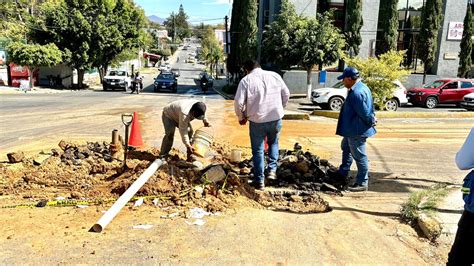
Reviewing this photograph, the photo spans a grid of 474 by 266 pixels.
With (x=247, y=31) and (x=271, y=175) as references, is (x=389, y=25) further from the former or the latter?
(x=271, y=175)

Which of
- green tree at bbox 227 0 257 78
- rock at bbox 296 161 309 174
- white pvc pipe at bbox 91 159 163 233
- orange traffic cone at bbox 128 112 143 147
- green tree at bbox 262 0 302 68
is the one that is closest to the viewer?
white pvc pipe at bbox 91 159 163 233

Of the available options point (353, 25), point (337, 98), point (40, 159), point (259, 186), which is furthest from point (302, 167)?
point (353, 25)

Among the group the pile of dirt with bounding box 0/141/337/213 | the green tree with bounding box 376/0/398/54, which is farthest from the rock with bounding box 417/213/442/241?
the green tree with bounding box 376/0/398/54

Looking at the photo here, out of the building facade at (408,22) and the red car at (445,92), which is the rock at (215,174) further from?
the building facade at (408,22)

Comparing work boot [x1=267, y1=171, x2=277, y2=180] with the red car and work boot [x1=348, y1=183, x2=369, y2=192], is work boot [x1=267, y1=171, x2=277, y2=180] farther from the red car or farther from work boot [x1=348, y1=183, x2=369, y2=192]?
the red car

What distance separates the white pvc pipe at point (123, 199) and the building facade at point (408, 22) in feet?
83.1

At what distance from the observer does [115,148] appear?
7465 mm

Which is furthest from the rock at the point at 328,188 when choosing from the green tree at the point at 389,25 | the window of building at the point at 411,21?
the window of building at the point at 411,21

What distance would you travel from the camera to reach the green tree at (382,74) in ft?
56.4

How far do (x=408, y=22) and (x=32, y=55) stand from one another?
28.2 metres

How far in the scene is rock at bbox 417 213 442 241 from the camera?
448 centimetres

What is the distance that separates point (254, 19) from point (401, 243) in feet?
92.7

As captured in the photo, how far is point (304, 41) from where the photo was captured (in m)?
25.0

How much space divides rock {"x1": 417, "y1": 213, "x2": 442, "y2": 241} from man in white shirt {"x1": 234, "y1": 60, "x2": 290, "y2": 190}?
6.65 ft
